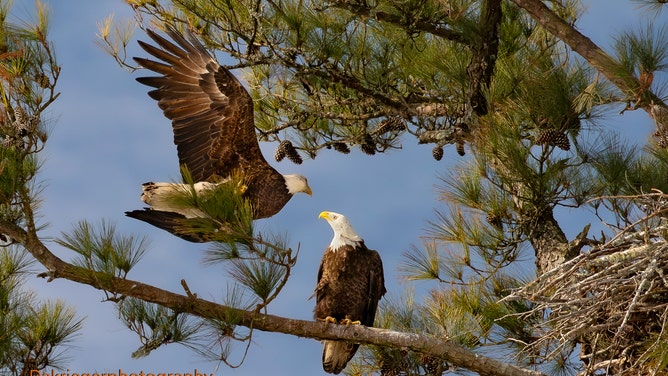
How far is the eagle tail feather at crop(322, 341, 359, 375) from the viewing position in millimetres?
4426

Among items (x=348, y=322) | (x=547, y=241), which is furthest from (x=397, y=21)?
(x=348, y=322)

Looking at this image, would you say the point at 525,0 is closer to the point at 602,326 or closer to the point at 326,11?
the point at 326,11

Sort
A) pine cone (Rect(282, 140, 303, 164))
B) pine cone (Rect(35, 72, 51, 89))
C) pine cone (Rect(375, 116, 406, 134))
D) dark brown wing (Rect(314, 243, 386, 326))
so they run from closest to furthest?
pine cone (Rect(35, 72, 51, 89)) < dark brown wing (Rect(314, 243, 386, 326)) < pine cone (Rect(375, 116, 406, 134)) < pine cone (Rect(282, 140, 303, 164))

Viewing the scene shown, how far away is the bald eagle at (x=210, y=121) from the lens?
434 centimetres

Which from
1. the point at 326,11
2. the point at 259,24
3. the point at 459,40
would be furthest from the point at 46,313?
the point at 459,40

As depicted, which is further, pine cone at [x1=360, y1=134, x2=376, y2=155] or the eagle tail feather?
pine cone at [x1=360, y1=134, x2=376, y2=155]

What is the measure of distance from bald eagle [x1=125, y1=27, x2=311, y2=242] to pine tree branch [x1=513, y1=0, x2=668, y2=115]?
1.25 m

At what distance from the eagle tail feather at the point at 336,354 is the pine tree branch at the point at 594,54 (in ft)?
5.04

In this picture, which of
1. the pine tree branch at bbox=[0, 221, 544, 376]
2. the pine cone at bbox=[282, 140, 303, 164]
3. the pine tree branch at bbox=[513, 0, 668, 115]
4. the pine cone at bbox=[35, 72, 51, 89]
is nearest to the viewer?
the pine tree branch at bbox=[0, 221, 544, 376]

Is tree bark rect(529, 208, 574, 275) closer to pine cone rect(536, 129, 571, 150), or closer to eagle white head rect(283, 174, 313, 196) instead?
pine cone rect(536, 129, 571, 150)

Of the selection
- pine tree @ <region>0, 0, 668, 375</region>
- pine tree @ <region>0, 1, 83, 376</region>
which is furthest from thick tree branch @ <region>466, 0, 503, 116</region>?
pine tree @ <region>0, 1, 83, 376</region>

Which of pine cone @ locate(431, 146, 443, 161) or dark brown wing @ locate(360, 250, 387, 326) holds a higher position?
pine cone @ locate(431, 146, 443, 161)

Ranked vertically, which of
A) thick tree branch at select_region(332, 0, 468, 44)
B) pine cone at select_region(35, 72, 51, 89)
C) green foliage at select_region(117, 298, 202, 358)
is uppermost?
thick tree branch at select_region(332, 0, 468, 44)

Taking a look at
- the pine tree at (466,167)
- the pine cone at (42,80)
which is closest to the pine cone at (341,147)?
the pine tree at (466,167)
